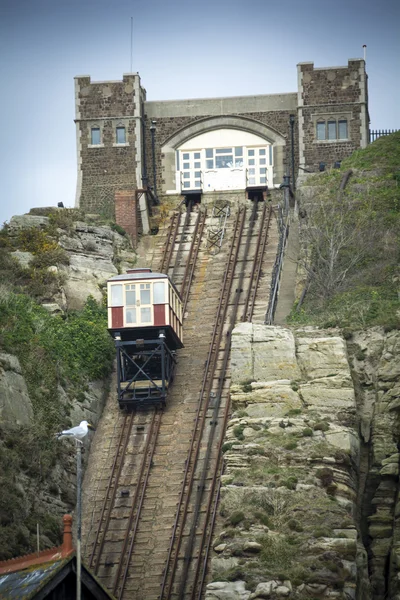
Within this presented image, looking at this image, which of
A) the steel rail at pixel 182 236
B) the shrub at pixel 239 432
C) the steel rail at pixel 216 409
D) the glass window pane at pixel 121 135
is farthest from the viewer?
the glass window pane at pixel 121 135

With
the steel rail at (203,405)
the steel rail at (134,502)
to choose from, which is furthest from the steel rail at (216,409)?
the steel rail at (134,502)

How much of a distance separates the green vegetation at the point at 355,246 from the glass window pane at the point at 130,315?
6.61 metres

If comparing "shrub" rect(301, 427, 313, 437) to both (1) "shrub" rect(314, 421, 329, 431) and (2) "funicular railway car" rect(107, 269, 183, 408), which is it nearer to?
(1) "shrub" rect(314, 421, 329, 431)

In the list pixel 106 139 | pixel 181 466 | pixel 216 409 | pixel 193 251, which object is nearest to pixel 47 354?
pixel 216 409

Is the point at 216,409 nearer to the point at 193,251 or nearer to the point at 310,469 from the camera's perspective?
the point at 310,469

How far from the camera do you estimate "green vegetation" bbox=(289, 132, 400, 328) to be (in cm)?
6600

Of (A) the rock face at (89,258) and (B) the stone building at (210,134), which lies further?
(B) the stone building at (210,134)

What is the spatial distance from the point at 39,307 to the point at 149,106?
74.3ft

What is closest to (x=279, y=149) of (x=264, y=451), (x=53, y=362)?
(x=53, y=362)

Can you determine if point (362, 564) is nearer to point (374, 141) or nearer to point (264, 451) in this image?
point (264, 451)

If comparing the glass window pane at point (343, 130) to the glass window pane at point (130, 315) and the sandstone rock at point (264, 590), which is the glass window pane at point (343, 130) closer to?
the glass window pane at point (130, 315)

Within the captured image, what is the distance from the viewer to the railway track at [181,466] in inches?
2208

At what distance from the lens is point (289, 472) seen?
54.8 metres

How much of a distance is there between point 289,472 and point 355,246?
819 inches
